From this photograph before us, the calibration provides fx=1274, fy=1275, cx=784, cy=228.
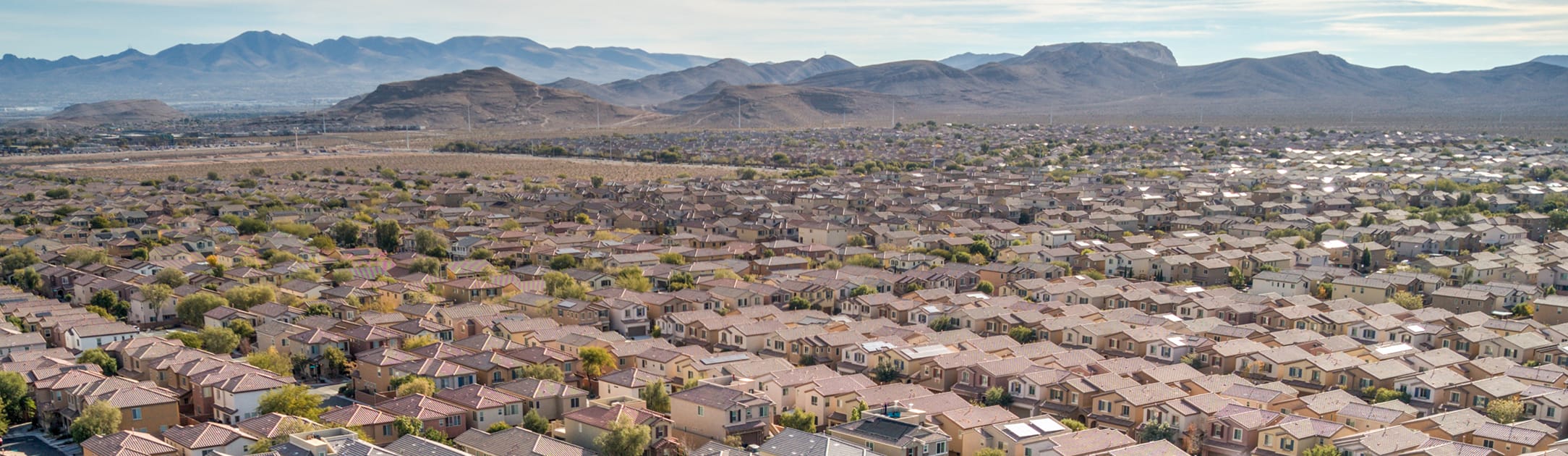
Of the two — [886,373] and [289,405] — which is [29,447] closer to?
[289,405]

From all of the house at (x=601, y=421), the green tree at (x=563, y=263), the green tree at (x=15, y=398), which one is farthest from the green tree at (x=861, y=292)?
the green tree at (x=15, y=398)

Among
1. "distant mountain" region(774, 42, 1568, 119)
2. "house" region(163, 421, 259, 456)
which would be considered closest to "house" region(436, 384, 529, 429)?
"house" region(163, 421, 259, 456)

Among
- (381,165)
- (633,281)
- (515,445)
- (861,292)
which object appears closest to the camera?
(515,445)

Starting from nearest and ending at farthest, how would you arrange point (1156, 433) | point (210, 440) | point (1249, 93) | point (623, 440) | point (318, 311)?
point (210, 440) < point (623, 440) < point (1156, 433) < point (318, 311) < point (1249, 93)

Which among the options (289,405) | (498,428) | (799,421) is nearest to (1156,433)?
(799,421)

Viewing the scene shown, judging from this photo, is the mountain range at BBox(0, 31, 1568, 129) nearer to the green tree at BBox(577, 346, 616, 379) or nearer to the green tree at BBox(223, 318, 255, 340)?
the green tree at BBox(223, 318, 255, 340)
